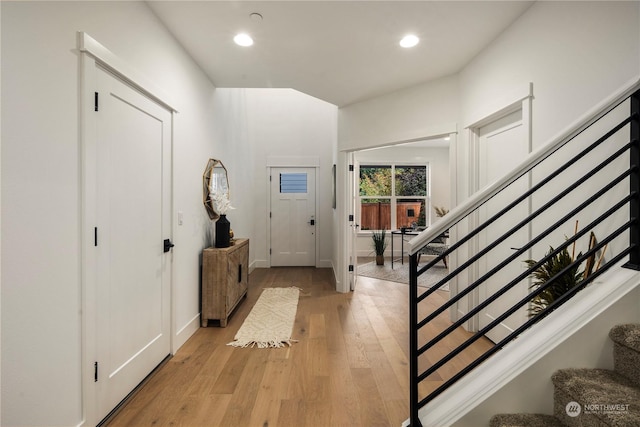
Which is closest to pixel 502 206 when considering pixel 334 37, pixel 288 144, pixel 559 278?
pixel 559 278

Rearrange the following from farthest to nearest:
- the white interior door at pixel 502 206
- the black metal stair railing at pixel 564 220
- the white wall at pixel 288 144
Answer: the white wall at pixel 288 144
the white interior door at pixel 502 206
the black metal stair railing at pixel 564 220

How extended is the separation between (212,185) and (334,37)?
1947 mm

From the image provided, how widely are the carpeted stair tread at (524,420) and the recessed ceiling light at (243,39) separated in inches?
112

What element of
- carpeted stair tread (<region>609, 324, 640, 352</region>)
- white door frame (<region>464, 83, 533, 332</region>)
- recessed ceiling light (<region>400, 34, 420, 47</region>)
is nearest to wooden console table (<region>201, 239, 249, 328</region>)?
white door frame (<region>464, 83, 533, 332</region>)

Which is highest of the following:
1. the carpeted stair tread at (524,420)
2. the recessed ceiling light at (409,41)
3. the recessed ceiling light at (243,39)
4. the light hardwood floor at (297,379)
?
the recessed ceiling light at (409,41)

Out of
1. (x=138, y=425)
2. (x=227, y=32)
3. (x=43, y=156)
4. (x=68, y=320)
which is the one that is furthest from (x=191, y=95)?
(x=138, y=425)

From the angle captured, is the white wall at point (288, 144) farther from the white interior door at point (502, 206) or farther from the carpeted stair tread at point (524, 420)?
the carpeted stair tread at point (524, 420)

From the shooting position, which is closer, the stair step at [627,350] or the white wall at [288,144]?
the stair step at [627,350]

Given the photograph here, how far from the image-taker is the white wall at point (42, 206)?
122cm

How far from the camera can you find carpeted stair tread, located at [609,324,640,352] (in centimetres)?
112

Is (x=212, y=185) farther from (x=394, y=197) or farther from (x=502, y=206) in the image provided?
(x=394, y=197)

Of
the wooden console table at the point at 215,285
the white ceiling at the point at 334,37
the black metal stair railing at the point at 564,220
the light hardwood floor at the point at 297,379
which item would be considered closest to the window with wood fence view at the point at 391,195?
the white ceiling at the point at 334,37

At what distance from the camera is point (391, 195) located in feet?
24.5

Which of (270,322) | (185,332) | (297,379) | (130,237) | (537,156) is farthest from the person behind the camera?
(270,322)
